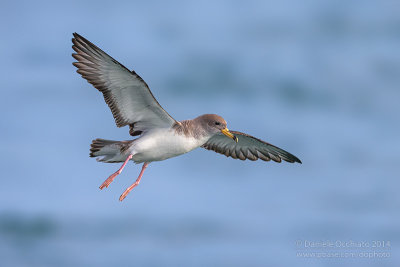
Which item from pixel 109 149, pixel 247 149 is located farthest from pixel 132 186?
pixel 247 149

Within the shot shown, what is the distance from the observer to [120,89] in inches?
617

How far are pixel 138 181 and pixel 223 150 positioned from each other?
385 cm

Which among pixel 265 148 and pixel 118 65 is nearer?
pixel 118 65

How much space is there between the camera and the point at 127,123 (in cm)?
1645

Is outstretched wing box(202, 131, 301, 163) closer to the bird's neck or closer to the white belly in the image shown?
the bird's neck

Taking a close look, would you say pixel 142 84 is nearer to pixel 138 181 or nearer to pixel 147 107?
pixel 147 107

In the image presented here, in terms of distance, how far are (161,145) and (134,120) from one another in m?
1.11

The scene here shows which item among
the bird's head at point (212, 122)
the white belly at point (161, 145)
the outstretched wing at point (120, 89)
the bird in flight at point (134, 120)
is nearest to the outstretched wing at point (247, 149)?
the bird's head at point (212, 122)

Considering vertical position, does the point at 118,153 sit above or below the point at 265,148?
below

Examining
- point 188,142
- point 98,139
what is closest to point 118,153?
point 98,139

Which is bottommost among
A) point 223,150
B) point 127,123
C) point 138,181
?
point 138,181

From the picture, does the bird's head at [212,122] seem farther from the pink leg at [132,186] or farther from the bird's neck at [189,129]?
the pink leg at [132,186]

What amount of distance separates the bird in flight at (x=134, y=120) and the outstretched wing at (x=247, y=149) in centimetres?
261

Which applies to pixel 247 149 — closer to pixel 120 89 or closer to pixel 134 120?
pixel 134 120
